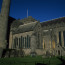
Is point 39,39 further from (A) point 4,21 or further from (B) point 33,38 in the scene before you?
(A) point 4,21

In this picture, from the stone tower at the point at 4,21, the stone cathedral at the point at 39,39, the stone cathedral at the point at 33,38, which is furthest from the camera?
the stone cathedral at the point at 39,39

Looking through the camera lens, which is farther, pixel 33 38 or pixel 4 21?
pixel 33 38

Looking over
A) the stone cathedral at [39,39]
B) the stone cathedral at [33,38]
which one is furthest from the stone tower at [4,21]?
the stone cathedral at [39,39]

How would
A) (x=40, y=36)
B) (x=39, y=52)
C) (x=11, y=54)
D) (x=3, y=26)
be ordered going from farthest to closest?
(x=40, y=36) < (x=39, y=52) < (x=3, y=26) < (x=11, y=54)

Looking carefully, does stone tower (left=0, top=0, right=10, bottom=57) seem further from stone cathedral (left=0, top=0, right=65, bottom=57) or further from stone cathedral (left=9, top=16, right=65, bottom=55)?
stone cathedral (left=9, top=16, right=65, bottom=55)

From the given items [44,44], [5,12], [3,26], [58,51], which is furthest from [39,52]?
[5,12]

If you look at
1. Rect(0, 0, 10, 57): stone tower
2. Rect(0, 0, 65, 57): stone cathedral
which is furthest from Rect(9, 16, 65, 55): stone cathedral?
Rect(0, 0, 10, 57): stone tower

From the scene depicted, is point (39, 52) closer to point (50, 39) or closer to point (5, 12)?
point (50, 39)

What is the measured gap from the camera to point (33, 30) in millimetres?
34062

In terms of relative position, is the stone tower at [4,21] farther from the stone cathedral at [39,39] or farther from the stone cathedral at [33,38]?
the stone cathedral at [39,39]

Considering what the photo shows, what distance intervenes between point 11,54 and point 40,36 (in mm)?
14603

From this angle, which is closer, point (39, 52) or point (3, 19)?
point (3, 19)

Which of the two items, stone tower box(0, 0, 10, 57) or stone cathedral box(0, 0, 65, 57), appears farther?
stone cathedral box(0, 0, 65, 57)

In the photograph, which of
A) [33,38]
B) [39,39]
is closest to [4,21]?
[33,38]
